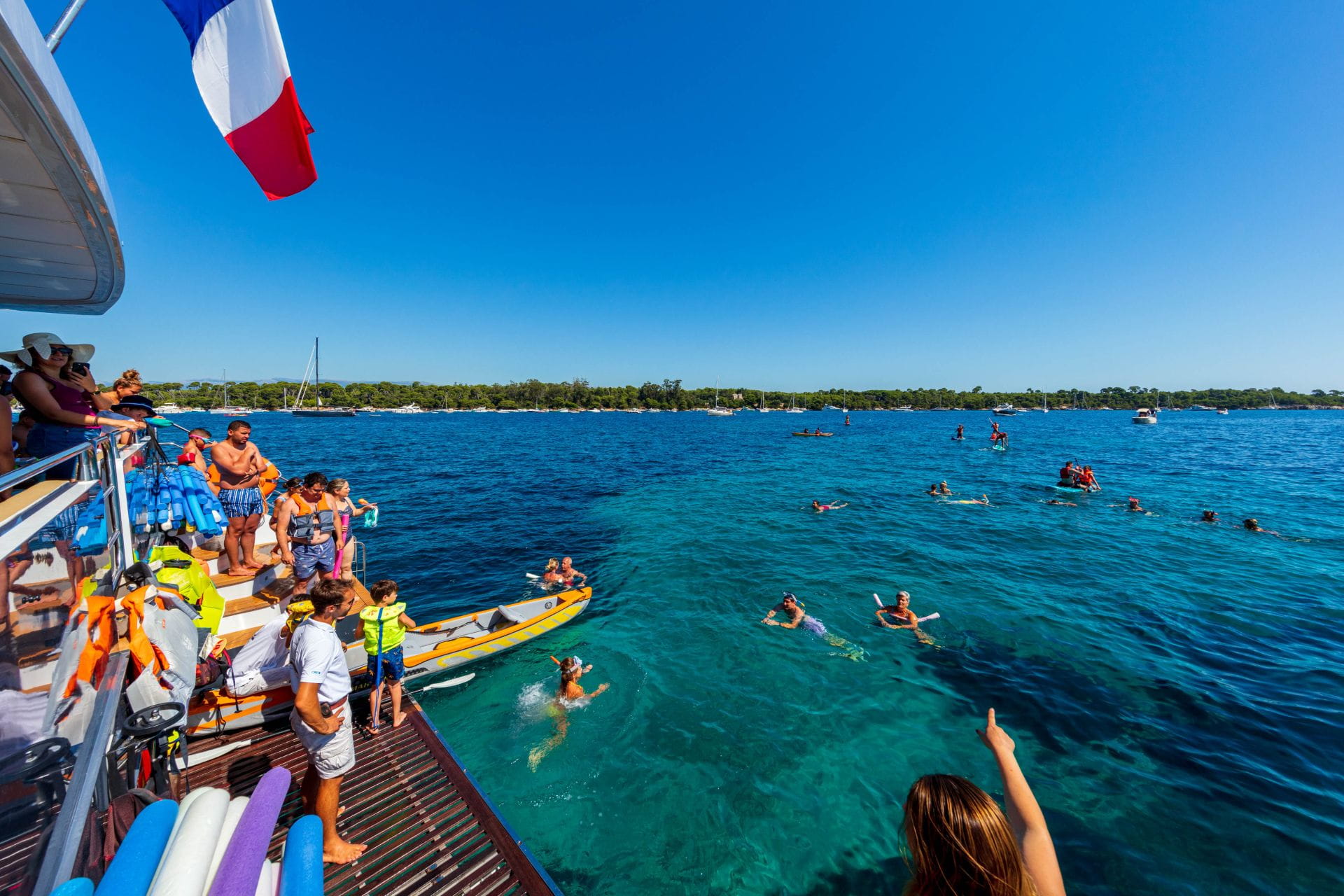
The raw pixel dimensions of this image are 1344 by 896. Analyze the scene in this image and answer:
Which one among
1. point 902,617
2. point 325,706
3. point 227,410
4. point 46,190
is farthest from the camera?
point 227,410

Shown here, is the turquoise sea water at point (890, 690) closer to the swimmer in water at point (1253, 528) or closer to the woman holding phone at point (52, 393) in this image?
the swimmer in water at point (1253, 528)

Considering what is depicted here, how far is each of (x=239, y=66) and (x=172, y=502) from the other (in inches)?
286

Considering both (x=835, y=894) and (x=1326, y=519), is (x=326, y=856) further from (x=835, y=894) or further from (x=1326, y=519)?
(x=1326, y=519)

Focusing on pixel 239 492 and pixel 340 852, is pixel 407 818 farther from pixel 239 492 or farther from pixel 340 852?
pixel 239 492

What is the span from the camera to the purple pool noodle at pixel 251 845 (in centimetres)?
176

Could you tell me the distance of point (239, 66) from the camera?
4.88 metres

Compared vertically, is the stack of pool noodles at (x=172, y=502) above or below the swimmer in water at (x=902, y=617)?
above

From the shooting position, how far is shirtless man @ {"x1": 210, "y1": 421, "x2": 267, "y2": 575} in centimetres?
847

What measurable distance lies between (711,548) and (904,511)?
11.0 metres

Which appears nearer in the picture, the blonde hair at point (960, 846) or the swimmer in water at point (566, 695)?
the blonde hair at point (960, 846)

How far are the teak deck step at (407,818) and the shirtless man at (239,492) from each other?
4920 millimetres

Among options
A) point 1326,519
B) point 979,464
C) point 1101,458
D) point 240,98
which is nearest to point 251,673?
point 240,98

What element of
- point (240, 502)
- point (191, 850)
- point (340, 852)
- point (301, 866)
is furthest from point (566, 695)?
point (240, 502)

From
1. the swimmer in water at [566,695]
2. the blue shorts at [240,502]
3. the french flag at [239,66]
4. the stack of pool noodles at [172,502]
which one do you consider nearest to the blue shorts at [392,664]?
the swimmer in water at [566,695]
